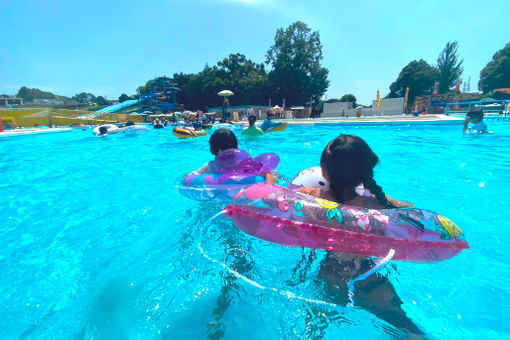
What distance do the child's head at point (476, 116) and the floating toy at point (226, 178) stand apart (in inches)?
426

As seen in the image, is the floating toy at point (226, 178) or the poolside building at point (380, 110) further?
the poolside building at point (380, 110)

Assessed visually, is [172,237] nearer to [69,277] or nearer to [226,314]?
[69,277]

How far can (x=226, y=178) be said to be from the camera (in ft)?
7.76

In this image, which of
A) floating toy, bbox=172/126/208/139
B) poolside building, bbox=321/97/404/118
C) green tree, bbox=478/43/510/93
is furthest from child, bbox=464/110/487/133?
green tree, bbox=478/43/510/93

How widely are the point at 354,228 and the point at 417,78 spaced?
4192 centimetres

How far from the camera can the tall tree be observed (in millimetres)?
39688

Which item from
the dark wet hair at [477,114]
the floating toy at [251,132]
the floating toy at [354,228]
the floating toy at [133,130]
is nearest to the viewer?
the floating toy at [354,228]

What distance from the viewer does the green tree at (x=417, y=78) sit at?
34.2 meters

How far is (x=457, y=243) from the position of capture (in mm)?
1290

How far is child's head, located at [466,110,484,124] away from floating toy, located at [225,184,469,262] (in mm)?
10975

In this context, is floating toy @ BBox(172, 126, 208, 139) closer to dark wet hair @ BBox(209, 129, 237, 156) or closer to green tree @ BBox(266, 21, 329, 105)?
dark wet hair @ BBox(209, 129, 237, 156)

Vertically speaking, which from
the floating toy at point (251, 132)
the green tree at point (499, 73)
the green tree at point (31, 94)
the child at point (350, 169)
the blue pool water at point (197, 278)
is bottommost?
the blue pool water at point (197, 278)

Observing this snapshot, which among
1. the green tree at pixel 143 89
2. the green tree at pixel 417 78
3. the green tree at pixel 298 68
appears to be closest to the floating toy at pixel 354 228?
the green tree at pixel 298 68

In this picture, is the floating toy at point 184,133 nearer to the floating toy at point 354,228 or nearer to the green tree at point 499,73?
the floating toy at point 354,228
